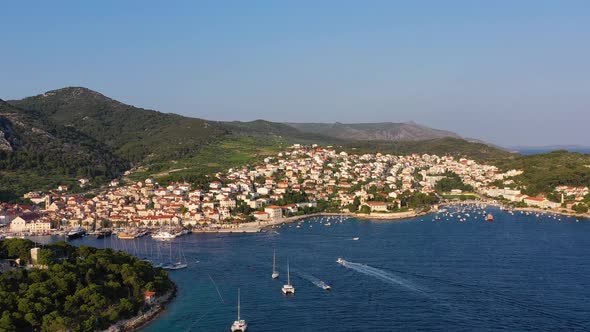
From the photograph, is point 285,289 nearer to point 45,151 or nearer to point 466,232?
point 466,232

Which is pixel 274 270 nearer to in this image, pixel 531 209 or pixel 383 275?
pixel 383 275

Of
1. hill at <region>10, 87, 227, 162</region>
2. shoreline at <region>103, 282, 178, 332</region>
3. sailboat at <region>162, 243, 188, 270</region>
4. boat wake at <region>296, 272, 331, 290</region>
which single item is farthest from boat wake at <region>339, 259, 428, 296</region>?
hill at <region>10, 87, 227, 162</region>

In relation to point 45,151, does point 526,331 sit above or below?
below

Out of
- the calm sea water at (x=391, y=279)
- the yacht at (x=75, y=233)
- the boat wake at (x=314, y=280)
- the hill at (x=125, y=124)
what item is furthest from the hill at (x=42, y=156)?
the boat wake at (x=314, y=280)

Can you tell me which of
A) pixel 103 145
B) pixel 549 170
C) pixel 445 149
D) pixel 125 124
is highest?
pixel 125 124

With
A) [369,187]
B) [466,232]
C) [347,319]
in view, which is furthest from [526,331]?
[369,187]

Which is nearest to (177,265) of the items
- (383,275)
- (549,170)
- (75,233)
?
(383,275)
